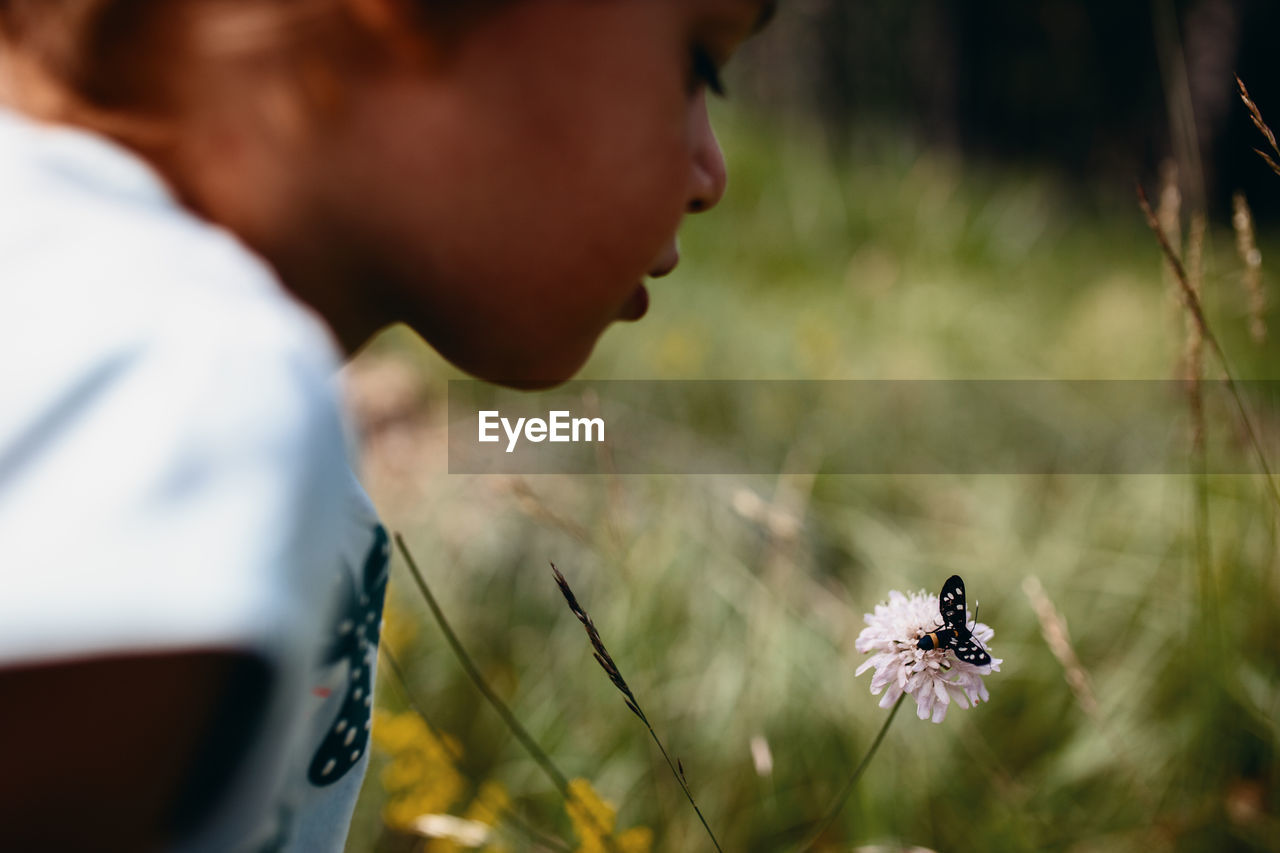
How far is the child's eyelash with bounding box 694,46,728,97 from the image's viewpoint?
0.67m

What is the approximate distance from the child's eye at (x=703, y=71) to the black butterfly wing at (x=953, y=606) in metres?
0.40

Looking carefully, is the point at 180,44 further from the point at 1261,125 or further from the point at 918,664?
the point at 1261,125

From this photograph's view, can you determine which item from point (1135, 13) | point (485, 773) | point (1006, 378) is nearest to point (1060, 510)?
point (1006, 378)

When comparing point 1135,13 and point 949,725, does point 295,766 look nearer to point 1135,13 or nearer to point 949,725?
point 949,725

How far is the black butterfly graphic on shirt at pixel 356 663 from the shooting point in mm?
600

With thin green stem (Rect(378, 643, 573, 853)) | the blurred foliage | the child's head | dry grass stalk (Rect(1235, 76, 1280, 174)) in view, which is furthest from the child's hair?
the blurred foliage

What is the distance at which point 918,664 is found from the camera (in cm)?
54

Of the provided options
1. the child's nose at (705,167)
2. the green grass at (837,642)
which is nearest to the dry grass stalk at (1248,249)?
the green grass at (837,642)

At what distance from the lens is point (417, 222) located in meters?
0.58

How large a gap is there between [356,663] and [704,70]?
20.0 inches

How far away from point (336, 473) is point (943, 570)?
1.55 meters

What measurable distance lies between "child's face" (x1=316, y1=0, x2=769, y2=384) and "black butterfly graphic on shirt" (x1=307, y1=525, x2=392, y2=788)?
0.17 meters

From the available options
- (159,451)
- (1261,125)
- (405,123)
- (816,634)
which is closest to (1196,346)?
(1261,125)

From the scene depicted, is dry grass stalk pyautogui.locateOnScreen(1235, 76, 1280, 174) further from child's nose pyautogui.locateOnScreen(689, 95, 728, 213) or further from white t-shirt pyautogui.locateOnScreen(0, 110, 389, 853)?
white t-shirt pyautogui.locateOnScreen(0, 110, 389, 853)
